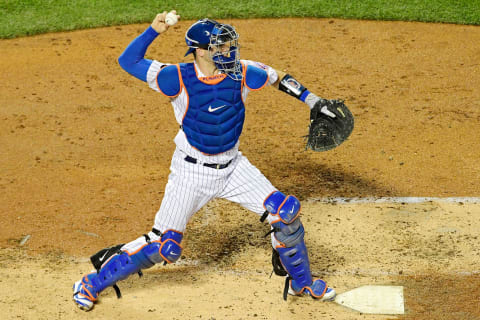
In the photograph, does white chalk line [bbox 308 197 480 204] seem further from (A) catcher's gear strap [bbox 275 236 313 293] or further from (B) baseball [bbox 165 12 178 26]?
(B) baseball [bbox 165 12 178 26]

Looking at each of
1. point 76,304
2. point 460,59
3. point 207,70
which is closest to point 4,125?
point 76,304

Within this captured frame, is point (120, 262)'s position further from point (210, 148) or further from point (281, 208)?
point (281, 208)

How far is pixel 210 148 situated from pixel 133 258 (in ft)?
3.48

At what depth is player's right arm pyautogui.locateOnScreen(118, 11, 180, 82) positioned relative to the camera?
5465mm

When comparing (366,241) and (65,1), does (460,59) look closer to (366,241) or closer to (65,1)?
(366,241)

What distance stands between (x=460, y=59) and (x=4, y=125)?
6.10m

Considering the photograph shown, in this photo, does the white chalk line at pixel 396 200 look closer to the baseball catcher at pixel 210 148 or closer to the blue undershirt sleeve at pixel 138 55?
the baseball catcher at pixel 210 148

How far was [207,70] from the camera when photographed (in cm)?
560

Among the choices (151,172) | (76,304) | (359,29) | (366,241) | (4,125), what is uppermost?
(359,29)

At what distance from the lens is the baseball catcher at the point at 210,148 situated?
18.2 ft

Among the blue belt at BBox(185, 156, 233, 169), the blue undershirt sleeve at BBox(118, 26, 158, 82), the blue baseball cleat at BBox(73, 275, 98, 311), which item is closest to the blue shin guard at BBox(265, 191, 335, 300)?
the blue belt at BBox(185, 156, 233, 169)

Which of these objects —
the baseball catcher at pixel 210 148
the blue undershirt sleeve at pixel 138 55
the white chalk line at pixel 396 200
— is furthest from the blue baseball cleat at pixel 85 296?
the white chalk line at pixel 396 200

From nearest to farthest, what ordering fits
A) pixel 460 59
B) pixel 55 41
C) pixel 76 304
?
pixel 76 304, pixel 460 59, pixel 55 41

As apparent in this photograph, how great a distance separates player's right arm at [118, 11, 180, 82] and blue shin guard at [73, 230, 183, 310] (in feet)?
4.20
